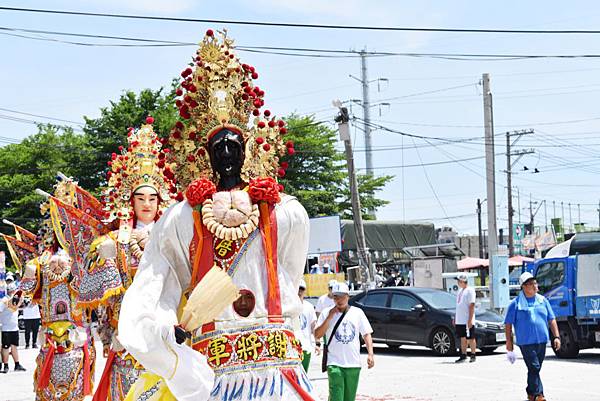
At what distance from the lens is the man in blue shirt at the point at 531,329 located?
11.6 m

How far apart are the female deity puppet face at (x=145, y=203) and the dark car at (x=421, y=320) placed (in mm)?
12818

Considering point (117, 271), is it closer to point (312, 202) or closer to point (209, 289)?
point (209, 289)

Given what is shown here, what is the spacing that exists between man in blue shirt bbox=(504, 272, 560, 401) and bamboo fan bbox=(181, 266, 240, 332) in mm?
7780

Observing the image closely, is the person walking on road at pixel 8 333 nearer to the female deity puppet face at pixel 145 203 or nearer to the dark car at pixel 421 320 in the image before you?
the dark car at pixel 421 320

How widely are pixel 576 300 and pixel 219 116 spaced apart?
47.2ft

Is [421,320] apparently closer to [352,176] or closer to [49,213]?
[49,213]

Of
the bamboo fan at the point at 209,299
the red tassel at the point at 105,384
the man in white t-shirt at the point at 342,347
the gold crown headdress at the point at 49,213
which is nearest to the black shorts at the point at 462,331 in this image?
the man in white t-shirt at the point at 342,347

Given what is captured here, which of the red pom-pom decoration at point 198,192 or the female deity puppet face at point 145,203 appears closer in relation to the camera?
the red pom-pom decoration at point 198,192

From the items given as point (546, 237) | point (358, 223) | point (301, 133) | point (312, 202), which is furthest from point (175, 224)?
point (546, 237)

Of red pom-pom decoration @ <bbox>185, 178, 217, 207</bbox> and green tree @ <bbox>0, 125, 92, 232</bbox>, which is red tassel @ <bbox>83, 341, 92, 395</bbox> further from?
green tree @ <bbox>0, 125, 92, 232</bbox>

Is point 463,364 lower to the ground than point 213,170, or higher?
lower

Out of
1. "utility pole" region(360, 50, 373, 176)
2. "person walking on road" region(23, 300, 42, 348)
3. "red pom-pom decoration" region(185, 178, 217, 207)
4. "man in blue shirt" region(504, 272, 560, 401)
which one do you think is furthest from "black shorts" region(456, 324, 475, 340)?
"utility pole" region(360, 50, 373, 176)

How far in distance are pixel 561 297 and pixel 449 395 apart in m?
5.83

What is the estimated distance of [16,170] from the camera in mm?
50344
